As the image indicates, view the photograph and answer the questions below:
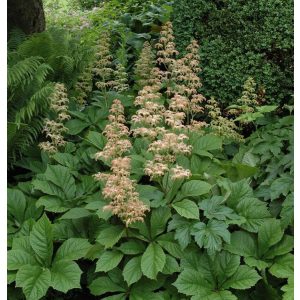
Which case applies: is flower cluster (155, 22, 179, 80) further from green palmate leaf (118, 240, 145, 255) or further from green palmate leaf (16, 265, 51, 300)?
green palmate leaf (16, 265, 51, 300)

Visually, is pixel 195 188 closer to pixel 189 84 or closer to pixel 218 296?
pixel 218 296

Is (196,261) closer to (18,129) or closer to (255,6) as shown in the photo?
(18,129)

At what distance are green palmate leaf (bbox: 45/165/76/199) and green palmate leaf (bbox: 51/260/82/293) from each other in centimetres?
60

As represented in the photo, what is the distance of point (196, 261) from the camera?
2664 mm

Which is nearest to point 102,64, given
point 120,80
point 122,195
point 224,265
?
point 120,80

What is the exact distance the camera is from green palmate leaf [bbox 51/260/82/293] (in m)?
2.52

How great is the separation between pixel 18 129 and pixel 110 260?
Result: 1257 mm

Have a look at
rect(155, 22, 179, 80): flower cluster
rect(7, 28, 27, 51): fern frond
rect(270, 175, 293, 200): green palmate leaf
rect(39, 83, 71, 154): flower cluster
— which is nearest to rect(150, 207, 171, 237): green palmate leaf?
rect(270, 175, 293, 200): green palmate leaf

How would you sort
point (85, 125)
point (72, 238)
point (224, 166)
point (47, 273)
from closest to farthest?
point (47, 273) → point (72, 238) → point (224, 166) → point (85, 125)

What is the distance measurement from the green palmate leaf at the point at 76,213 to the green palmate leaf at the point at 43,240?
176 millimetres

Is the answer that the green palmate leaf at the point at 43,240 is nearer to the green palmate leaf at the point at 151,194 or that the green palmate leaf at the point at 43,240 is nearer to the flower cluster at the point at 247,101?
the green palmate leaf at the point at 151,194

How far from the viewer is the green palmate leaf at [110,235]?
2.66 metres

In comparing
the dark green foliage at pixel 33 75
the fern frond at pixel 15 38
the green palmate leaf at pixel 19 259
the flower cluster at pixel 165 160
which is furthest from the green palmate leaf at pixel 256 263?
the fern frond at pixel 15 38

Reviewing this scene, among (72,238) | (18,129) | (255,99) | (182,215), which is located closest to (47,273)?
(72,238)
